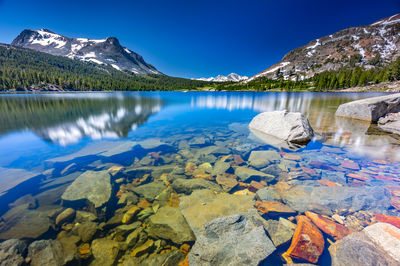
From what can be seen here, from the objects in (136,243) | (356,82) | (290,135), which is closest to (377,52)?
(356,82)

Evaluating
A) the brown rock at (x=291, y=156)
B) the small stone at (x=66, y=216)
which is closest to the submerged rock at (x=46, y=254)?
the small stone at (x=66, y=216)

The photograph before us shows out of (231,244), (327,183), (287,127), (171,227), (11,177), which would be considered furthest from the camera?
(287,127)

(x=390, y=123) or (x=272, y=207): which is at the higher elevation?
(x=390, y=123)

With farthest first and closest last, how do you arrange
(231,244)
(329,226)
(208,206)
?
(208,206) → (329,226) → (231,244)

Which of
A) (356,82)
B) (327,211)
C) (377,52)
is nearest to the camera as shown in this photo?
(327,211)

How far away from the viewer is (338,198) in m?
4.46

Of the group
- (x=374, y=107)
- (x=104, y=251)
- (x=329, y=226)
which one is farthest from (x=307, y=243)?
(x=374, y=107)

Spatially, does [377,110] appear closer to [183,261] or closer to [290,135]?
[290,135]

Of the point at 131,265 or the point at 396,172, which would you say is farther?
the point at 396,172

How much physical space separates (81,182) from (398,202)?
10.3 metres

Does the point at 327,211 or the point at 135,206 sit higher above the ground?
the point at 327,211

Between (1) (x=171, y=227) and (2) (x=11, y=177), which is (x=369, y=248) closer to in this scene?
(1) (x=171, y=227)

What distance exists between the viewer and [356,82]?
9994 centimetres

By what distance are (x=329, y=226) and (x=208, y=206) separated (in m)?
3.02
